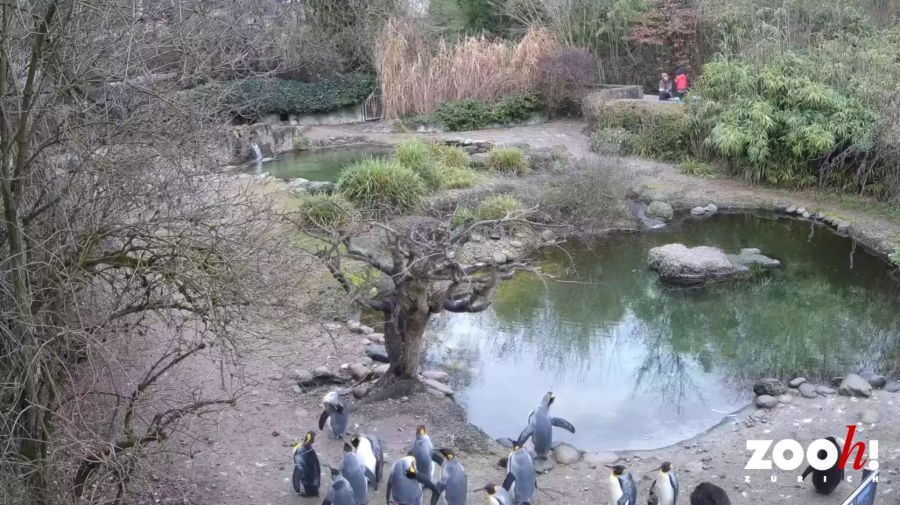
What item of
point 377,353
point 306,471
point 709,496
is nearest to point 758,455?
point 709,496

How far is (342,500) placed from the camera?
5961 millimetres

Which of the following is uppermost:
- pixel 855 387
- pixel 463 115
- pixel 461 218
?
pixel 463 115

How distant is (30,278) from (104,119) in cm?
101

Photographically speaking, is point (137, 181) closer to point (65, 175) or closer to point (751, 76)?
point (65, 175)

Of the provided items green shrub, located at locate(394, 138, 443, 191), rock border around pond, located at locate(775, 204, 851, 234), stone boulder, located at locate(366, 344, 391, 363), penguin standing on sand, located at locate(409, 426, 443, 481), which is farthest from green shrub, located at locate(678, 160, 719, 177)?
penguin standing on sand, located at locate(409, 426, 443, 481)

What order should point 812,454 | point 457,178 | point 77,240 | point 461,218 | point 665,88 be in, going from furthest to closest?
point 665,88, point 457,178, point 461,218, point 812,454, point 77,240

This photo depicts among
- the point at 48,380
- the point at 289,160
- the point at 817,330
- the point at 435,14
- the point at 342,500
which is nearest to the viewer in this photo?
the point at 48,380

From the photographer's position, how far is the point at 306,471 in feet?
21.4

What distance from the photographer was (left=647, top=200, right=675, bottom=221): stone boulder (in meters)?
15.0

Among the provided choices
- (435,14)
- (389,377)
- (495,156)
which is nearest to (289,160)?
(495,156)

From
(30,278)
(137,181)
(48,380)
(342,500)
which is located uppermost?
(137,181)

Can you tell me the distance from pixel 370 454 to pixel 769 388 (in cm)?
441

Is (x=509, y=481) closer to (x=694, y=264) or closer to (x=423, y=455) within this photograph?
(x=423, y=455)

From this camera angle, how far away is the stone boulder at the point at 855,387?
8481mm
